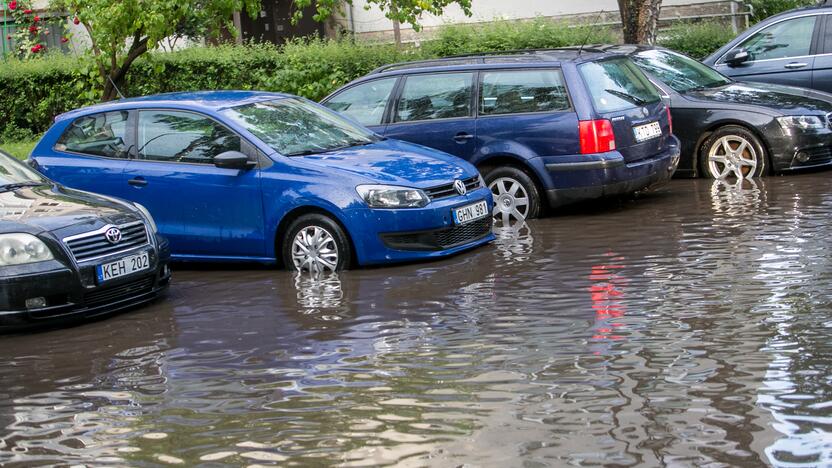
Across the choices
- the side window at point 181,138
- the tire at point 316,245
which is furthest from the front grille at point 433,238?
the side window at point 181,138

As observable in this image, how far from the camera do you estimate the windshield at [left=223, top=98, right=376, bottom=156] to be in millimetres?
10320

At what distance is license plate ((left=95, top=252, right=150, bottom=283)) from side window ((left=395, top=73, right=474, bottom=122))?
157 inches

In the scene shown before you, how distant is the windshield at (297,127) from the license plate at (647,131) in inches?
99.8

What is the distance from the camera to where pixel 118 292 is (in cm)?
879

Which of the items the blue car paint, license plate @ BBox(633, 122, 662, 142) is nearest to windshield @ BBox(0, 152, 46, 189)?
the blue car paint

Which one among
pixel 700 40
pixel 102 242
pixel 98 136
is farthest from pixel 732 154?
pixel 102 242

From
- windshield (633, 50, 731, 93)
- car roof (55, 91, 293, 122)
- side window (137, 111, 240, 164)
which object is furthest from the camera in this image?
windshield (633, 50, 731, 93)

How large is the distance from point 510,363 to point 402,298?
82.6 inches

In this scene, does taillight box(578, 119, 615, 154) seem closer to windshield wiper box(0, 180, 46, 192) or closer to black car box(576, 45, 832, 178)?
black car box(576, 45, 832, 178)

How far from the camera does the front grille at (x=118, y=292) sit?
8562 mm

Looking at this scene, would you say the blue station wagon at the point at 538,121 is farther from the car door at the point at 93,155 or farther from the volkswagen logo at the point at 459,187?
the car door at the point at 93,155

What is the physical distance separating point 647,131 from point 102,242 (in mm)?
5510

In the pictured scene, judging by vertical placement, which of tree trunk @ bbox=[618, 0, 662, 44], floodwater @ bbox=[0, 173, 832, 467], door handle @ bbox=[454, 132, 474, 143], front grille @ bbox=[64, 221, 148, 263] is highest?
tree trunk @ bbox=[618, 0, 662, 44]

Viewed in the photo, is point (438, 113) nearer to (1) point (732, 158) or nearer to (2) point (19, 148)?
(1) point (732, 158)
